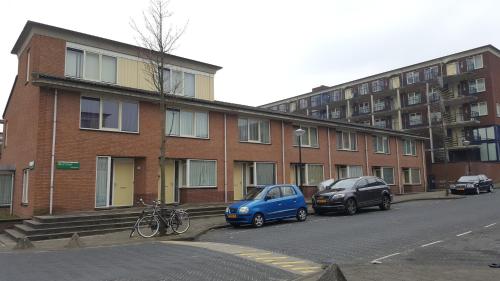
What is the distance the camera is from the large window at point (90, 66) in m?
20.4

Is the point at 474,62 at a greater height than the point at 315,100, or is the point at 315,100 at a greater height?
the point at 474,62

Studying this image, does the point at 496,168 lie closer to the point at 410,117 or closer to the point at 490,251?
the point at 410,117

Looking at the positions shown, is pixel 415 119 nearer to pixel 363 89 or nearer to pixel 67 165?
pixel 363 89

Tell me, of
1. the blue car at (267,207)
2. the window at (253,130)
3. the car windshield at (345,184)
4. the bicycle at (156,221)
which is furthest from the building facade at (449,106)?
the bicycle at (156,221)

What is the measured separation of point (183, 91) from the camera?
24641mm

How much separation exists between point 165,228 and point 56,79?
799 cm

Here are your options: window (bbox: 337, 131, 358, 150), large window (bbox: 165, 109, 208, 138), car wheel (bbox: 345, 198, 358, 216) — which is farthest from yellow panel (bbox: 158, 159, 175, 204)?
window (bbox: 337, 131, 358, 150)

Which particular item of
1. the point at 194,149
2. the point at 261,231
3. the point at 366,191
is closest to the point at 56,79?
the point at 194,149

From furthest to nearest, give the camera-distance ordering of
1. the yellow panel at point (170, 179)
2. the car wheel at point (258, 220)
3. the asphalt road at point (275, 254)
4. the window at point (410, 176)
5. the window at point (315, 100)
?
the window at point (315, 100), the window at point (410, 176), the yellow panel at point (170, 179), the car wheel at point (258, 220), the asphalt road at point (275, 254)

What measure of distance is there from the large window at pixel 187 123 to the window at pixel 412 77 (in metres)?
46.5

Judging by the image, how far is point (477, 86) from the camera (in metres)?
54.7

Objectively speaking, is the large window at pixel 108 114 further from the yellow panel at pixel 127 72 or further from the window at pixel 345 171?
the window at pixel 345 171

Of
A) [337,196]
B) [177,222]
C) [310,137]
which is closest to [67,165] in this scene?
[177,222]

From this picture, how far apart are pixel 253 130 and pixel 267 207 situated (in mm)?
9743
